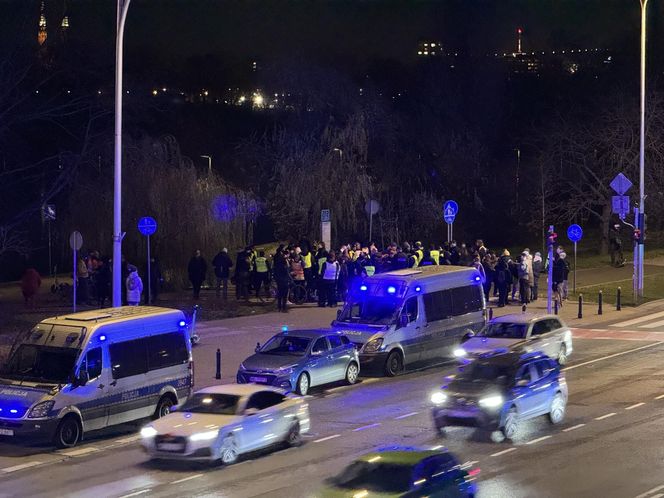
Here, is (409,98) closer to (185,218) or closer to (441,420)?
(185,218)

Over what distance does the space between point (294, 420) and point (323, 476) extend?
2.44m

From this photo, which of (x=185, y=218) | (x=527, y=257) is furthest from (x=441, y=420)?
→ (x=185, y=218)

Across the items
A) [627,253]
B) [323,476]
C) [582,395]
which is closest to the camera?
[323,476]

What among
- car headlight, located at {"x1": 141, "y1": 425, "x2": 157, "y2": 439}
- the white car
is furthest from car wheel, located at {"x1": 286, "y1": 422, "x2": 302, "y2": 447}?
car headlight, located at {"x1": 141, "y1": 425, "x2": 157, "y2": 439}

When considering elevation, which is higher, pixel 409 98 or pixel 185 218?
pixel 409 98

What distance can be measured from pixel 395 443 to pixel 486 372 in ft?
7.79

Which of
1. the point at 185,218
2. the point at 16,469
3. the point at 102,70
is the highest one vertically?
the point at 102,70

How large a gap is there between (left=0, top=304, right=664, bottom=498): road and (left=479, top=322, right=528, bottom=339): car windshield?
158cm

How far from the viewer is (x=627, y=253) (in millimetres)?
57438

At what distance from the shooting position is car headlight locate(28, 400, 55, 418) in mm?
17016

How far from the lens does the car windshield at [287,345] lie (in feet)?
73.7

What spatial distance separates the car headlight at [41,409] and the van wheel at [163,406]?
8.81 ft

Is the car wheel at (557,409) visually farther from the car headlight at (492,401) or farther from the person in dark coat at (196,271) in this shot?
the person in dark coat at (196,271)

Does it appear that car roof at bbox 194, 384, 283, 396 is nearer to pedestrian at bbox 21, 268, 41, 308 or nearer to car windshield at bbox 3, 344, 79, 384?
car windshield at bbox 3, 344, 79, 384
